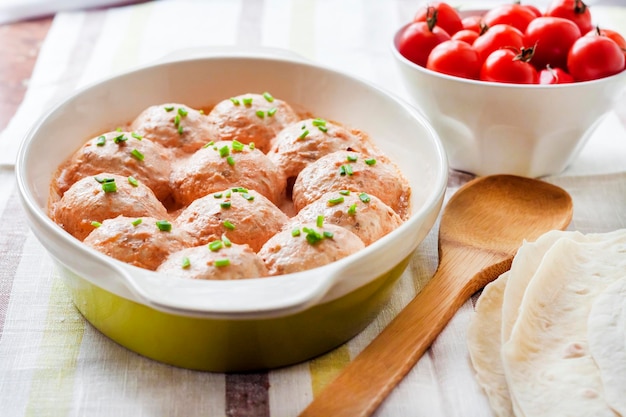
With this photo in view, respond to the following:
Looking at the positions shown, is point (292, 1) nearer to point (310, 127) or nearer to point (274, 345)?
point (310, 127)

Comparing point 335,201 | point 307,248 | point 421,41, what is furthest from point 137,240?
point 421,41

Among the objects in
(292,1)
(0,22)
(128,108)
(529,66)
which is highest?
(529,66)

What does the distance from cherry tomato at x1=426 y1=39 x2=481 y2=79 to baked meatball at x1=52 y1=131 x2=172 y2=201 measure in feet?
3.83

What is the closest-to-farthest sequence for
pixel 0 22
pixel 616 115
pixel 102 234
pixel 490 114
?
1. pixel 102 234
2. pixel 490 114
3. pixel 616 115
4. pixel 0 22

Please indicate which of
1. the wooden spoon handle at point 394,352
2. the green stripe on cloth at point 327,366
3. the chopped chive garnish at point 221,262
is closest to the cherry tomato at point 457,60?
the wooden spoon handle at point 394,352

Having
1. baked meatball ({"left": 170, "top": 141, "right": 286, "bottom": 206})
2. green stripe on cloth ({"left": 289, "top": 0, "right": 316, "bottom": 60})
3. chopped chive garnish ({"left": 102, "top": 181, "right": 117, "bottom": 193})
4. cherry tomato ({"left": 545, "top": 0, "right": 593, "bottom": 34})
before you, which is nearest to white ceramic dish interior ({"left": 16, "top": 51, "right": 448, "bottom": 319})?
chopped chive garnish ({"left": 102, "top": 181, "right": 117, "bottom": 193})

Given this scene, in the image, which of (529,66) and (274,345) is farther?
(529,66)

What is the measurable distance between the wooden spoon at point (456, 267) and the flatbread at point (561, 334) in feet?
0.86

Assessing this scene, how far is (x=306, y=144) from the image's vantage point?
2637 millimetres

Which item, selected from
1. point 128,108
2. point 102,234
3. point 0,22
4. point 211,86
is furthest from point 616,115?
point 0,22

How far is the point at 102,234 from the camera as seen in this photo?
82.8 inches

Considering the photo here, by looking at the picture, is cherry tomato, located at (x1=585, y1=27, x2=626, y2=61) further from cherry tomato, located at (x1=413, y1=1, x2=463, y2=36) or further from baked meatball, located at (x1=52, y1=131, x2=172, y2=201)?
baked meatball, located at (x1=52, y1=131, x2=172, y2=201)

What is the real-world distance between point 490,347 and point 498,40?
1424 millimetres

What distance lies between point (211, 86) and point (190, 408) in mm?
1571
